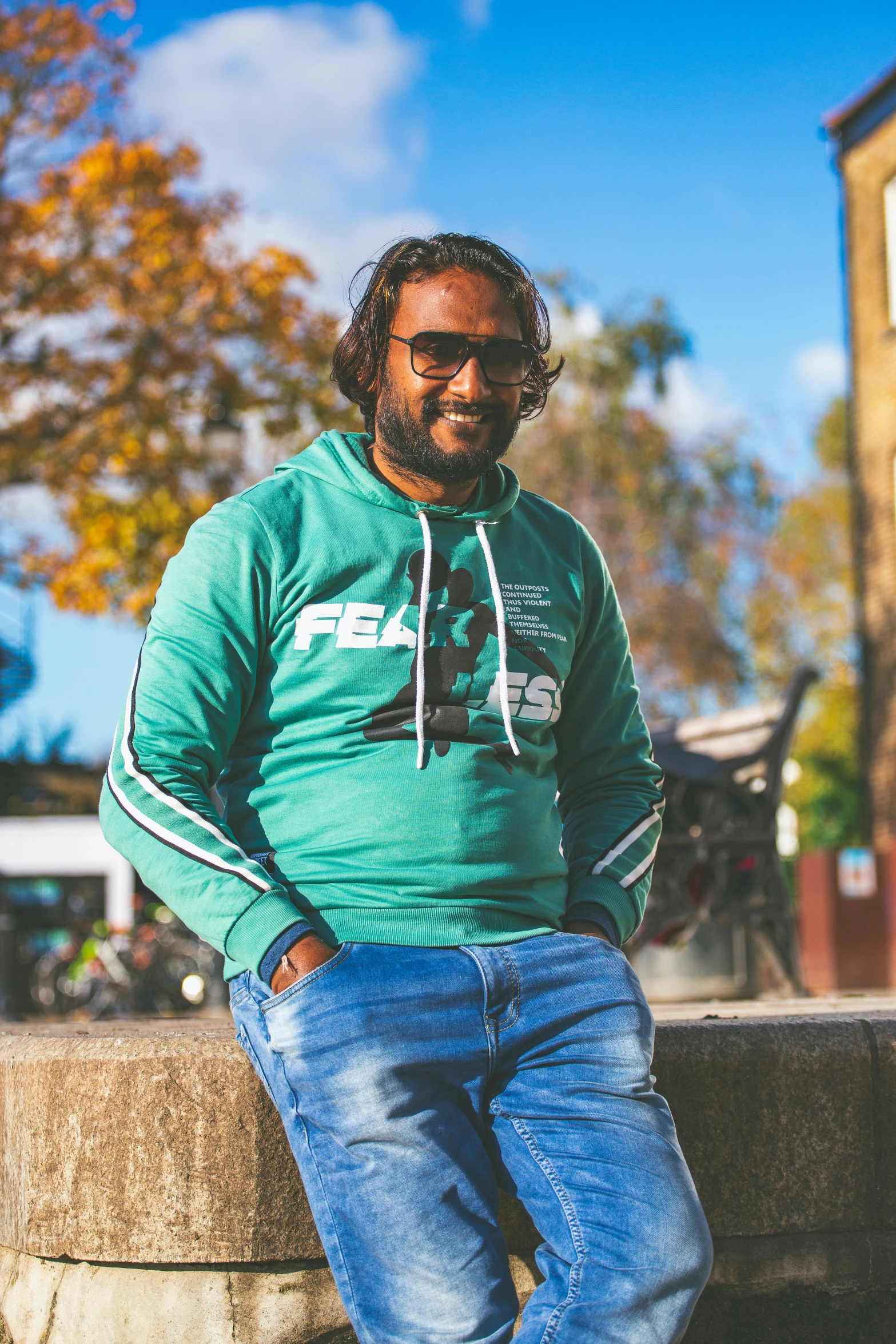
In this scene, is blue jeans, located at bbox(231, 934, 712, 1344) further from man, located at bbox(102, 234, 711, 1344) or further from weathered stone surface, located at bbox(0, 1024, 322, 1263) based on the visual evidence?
weathered stone surface, located at bbox(0, 1024, 322, 1263)

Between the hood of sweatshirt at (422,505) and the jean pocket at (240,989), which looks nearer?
the jean pocket at (240,989)

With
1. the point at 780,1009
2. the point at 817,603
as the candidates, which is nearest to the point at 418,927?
the point at 780,1009

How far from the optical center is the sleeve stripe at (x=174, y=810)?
6.88 feet

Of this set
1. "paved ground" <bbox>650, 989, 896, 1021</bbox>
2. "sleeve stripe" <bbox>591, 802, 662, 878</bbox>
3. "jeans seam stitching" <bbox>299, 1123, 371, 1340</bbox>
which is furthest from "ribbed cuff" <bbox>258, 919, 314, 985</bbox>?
"paved ground" <bbox>650, 989, 896, 1021</bbox>

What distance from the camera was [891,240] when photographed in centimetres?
1803

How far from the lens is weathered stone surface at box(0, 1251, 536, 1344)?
2.44 m

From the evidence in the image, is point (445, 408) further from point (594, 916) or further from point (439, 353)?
point (594, 916)

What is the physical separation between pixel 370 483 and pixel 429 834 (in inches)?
26.0

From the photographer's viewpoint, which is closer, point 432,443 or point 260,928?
point 260,928

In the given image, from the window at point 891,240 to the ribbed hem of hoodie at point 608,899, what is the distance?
55.6 feet

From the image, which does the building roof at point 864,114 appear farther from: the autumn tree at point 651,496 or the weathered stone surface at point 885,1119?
the weathered stone surface at point 885,1119

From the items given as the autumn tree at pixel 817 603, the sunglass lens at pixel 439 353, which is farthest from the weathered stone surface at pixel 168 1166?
the autumn tree at pixel 817 603

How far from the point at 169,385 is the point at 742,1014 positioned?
549 inches

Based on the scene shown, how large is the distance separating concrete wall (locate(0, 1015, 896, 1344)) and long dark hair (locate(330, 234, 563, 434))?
1.29 metres
